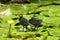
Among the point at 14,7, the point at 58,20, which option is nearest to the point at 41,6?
the point at 14,7

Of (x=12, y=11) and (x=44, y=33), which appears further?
(x=12, y=11)

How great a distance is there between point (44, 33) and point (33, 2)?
194cm

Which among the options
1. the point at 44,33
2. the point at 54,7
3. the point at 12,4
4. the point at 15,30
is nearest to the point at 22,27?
the point at 15,30

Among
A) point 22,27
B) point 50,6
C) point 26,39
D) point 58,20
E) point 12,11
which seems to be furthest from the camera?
point 50,6

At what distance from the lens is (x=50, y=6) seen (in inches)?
167

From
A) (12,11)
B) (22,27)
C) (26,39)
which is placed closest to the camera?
(26,39)

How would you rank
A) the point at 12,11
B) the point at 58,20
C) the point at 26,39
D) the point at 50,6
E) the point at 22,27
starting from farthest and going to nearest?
the point at 50,6, the point at 12,11, the point at 58,20, the point at 22,27, the point at 26,39

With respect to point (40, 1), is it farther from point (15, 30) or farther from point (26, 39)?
point (26, 39)

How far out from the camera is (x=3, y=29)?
2918mm

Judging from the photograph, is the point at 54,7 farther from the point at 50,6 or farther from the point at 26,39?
the point at 26,39

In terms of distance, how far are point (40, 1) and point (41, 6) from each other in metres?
0.52

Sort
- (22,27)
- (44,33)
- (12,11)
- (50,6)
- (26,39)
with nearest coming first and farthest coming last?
(26,39)
(44,33)
(22,27)
(12,11)
(50,6)

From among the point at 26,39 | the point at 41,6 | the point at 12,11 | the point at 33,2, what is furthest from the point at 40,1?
the point at 26,39

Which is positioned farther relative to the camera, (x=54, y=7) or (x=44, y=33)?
(x=54, y=7)
